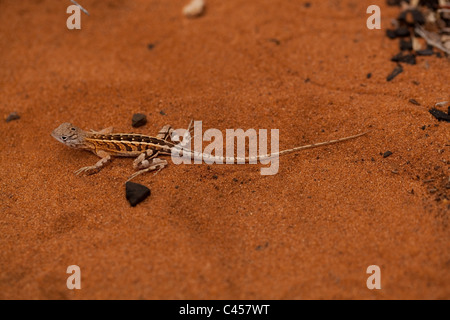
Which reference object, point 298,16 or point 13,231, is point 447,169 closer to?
point 298,16

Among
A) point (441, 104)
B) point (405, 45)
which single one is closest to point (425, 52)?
point (405, 45)

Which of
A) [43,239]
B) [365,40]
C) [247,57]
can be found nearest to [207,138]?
[247,57]

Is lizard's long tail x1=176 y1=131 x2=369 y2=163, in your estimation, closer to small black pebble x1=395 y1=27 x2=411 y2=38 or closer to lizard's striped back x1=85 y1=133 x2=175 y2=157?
lizard's striped back x1=85 y1=133 x2=175 y2=157

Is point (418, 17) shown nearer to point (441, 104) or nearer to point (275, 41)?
point (441, 104)

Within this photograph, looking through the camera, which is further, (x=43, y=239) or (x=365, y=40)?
(x=365, y=40)

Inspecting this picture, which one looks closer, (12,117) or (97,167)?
(97,167)

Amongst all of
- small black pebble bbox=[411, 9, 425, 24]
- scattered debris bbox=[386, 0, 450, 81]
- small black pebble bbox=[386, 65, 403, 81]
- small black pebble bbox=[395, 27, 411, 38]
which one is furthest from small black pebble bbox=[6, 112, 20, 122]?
small black pebble bbox=[411, 9, 425, 24]
